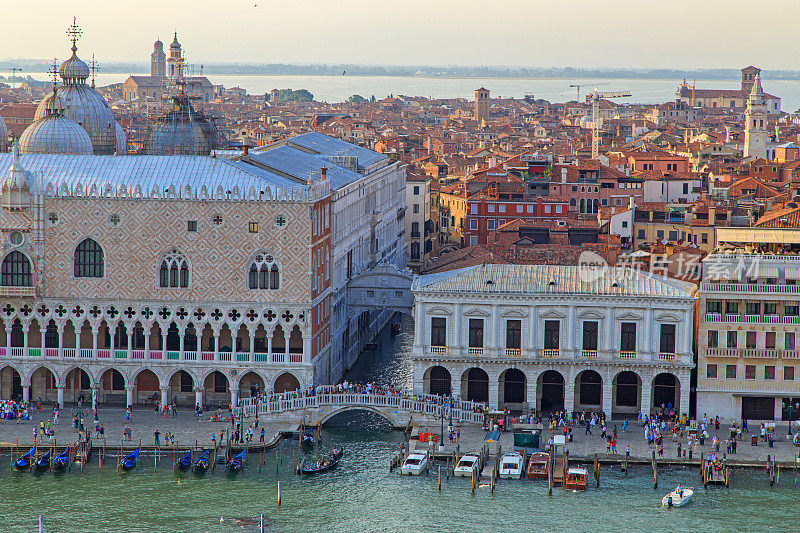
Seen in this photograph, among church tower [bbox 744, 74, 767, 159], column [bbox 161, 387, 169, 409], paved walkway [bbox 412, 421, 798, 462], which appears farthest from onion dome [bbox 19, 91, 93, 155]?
church tower [bbox 744, 74, 767, 159]

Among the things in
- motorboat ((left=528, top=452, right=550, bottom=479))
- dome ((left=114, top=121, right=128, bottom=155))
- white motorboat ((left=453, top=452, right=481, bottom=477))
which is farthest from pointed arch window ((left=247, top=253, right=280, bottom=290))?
dome ((left=114, top=121, right=128, bottom=155))

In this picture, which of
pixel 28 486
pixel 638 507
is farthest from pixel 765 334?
pixel 28 486

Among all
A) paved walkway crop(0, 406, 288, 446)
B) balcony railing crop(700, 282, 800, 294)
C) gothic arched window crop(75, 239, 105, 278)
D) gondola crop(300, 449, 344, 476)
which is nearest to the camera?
gondola crop(300, 449, 344, 476)

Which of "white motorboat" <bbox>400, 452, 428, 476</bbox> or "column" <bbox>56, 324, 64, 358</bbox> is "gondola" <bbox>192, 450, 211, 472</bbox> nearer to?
"white motorboat" <bbox>400, 452, 428, 476</bbox>

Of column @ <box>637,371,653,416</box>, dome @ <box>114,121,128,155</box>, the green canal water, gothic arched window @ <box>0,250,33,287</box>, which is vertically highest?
dome @ <box>114,121,128,155</box>

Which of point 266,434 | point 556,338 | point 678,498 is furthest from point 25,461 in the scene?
point 678,498

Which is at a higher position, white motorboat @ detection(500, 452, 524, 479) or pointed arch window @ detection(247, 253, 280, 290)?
pointed arch window @ detection(247, 253, 280, 290)

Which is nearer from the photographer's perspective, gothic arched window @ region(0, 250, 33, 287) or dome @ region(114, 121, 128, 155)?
gothic arched window @ region(0, 250, 33, 287)

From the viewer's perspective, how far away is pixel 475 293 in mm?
52531

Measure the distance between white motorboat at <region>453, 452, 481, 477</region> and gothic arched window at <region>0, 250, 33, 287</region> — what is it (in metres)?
18.0

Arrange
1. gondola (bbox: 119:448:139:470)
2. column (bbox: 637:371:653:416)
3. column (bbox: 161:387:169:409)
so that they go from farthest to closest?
column (bbox: 161:387:169:409), column (bbox: 637:371:653:416), gondola (bbox: 119:448:139:470)

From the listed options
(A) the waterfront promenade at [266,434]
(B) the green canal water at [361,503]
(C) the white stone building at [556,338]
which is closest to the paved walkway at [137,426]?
(A) the waterfront promenade at [266,434]

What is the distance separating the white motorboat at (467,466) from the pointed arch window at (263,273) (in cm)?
1054

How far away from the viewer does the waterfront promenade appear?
49500mm
